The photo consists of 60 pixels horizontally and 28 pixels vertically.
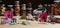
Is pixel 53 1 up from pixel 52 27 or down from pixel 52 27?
up

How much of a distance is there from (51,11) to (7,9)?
41 centimetres

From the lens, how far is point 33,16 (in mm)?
3801

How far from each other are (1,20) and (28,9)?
275 mm

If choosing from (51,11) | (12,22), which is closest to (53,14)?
(51,11)

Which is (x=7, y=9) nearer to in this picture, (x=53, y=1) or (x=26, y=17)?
(x=26, y=17)

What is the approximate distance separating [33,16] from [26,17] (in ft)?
0.22

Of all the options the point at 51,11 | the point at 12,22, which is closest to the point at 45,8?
the point at 51,11

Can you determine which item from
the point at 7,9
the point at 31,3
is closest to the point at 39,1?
the point at 31,3

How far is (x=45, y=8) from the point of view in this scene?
380 centimetres

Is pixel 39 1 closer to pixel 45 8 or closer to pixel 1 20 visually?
pixel 45 8

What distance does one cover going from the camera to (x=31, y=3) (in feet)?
12.5

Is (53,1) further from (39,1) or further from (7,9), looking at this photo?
(7,9)

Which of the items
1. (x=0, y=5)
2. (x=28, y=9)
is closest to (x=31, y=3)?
(x=28, y=9)

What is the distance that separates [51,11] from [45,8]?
6 centimetres
